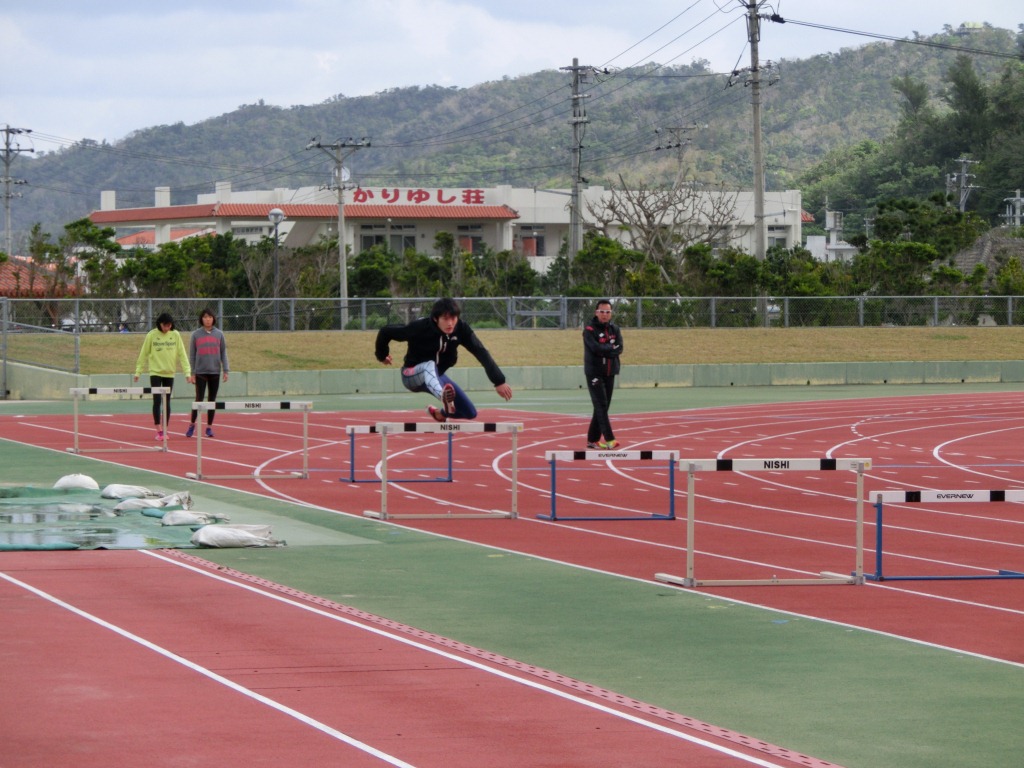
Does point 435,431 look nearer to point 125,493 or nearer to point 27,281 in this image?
point 125,493

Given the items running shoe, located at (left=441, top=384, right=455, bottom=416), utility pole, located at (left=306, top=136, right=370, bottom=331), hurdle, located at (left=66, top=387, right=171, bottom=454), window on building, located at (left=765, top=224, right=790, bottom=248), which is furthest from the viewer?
window on building, located at (left=765, top=224, right=790, bottom=248)

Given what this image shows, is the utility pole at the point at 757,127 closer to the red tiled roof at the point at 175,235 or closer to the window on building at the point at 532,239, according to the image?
the window on building at the point at 532,239

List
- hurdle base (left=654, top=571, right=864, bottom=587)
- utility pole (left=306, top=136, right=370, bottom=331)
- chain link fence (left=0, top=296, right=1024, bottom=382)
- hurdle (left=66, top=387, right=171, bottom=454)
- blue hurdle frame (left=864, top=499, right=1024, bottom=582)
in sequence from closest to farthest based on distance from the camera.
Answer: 1. hurdle base (left=654, top=571, right=864, bottom=587)
2. blue hurdle frame (left=864, top=499, right=1024, bottom=582)
3. hurdle (left=66, top=387, right=171, bottom=454)
4. chain link fence (left=0, top=296, right=1024, bottom=382)
5. utility pole (left=306, top=136, right=370, bottom=331)

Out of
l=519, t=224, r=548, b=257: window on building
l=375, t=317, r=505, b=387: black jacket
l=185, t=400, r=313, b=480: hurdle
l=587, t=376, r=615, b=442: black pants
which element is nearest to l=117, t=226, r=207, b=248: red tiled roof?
l=519, t=224, r=548, b=257: window on building

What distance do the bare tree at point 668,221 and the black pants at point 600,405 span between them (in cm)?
5404

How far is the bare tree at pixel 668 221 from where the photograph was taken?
273ft

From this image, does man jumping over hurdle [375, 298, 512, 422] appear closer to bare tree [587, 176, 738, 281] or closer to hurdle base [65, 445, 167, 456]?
hurdle base [65, 445, 167, 456]

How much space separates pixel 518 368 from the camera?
4328cm

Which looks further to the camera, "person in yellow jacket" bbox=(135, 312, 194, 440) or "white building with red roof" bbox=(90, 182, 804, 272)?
"white building with red roof" bbox=(90, 182, 804, 272)

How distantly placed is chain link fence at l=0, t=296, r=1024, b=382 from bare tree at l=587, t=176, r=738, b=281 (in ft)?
79.2

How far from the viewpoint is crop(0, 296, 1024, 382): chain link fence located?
129ft

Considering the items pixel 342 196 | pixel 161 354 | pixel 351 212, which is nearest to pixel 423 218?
pixel 351 212

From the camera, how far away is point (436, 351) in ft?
47.2

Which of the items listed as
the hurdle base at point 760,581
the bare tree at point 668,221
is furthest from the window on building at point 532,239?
the hurdle base at point 760,581
